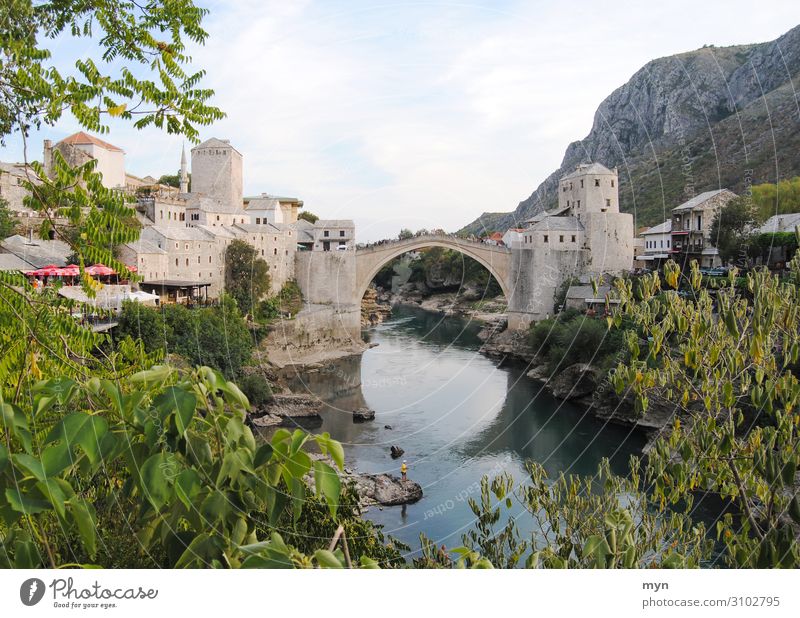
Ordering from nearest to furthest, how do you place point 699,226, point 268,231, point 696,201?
point 696,201
point 699,226
point 268,231

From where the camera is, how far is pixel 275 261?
13891 millimetres

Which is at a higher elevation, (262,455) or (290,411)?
(262,455)

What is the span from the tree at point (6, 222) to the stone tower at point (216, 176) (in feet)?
11.8

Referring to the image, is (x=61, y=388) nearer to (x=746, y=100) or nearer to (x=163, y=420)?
(x=163, y=420)

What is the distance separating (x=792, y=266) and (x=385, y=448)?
6.34 metres

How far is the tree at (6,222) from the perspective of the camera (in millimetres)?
9930

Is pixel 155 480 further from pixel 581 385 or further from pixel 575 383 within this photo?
pixel 581 385

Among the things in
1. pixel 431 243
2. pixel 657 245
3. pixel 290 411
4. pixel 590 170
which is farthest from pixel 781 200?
pixel 290 411

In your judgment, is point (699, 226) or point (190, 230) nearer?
point (699, 226)

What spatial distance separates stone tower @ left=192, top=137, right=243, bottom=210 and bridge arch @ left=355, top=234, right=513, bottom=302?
3.16 m

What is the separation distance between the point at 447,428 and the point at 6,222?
7740 millimetres

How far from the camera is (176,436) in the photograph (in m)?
0.78
